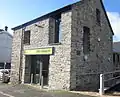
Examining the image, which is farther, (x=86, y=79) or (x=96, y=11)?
(x=96, y=11)

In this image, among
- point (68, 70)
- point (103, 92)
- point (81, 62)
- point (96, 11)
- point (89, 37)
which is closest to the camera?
point (103, 92)

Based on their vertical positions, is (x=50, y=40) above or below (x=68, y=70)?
above

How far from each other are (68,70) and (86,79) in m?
2.14

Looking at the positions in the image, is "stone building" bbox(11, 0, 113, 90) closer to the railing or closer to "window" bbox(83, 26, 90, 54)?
"window" bbox(83, 26, 90, 54)

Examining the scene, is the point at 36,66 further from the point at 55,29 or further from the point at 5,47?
the point at 5,47

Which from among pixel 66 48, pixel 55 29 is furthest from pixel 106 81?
pixel 55 29

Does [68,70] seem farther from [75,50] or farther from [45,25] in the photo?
[45,25]

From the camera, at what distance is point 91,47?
16641 mm

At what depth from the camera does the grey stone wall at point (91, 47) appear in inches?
585

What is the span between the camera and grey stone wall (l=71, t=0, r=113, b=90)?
1487 centimetres

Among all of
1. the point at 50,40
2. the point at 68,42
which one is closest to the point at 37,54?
the point at 50,40

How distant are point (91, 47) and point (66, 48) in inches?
108

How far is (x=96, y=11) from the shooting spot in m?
17.9

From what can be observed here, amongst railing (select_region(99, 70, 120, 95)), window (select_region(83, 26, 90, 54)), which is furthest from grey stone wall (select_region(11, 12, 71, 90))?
railing (select_region(99, 70, 120, 95))
